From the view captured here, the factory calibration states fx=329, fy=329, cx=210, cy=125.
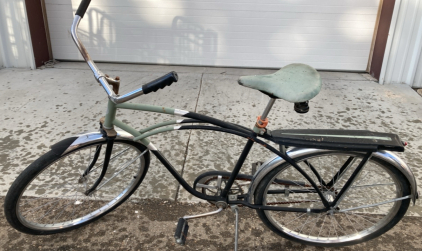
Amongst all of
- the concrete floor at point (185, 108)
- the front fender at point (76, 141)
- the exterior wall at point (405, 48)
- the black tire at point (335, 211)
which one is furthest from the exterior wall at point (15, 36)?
the exterior wall at point (405, 48)

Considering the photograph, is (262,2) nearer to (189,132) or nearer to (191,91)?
(191,91)

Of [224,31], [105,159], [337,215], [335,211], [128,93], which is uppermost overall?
[128,93]

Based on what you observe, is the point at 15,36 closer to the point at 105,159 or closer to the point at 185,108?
the point at 185,108

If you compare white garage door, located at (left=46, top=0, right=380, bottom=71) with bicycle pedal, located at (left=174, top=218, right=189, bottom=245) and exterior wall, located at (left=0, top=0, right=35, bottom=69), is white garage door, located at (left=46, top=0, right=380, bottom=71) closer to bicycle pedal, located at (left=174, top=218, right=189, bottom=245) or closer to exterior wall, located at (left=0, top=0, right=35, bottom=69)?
exterior wall, located at (left=0, top=0, right=35, bottom=69)

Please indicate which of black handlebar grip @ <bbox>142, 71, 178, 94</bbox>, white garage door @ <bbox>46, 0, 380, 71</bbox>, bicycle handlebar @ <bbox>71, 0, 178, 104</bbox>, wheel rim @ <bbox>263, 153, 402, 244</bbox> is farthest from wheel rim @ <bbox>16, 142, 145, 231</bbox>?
white garage door @ <bbox>46, 0, 380, 71</bbox>

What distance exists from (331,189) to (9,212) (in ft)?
6.20

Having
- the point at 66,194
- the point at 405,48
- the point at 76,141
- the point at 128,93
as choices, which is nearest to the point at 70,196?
the point at 66,194

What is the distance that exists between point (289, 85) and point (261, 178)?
0.55 metres

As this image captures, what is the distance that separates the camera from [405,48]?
4738 millimetres

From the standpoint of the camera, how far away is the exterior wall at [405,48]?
4535 millimetres

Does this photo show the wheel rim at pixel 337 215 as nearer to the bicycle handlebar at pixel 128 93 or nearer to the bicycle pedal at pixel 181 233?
the bicycle pedal at pixel 181 233

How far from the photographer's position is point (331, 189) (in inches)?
79.0

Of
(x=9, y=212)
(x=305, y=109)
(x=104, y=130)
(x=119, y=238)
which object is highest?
(x=305, y=109)

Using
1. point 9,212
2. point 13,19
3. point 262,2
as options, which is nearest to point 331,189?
point 9,212
